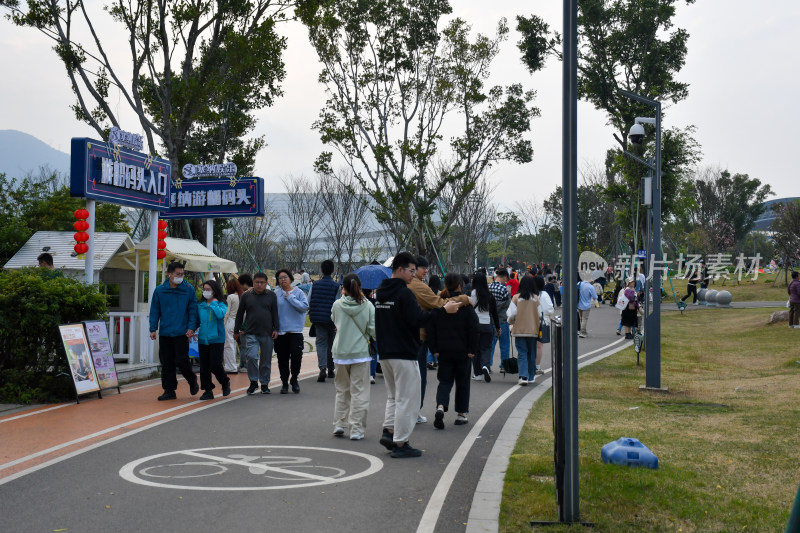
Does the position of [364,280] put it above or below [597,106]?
below

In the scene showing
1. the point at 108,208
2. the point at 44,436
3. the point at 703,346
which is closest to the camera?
the point at 44,436

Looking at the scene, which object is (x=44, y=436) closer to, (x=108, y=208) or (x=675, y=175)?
(x=108, y=208)

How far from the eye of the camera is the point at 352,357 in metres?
9.20

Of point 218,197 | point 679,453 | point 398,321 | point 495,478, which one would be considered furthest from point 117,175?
point 679,453

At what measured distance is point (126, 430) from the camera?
376 inches

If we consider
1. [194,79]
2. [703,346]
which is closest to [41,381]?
[194,79]

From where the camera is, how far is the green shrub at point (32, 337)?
11.5m

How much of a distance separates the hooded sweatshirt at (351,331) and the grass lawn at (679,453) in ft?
6.61

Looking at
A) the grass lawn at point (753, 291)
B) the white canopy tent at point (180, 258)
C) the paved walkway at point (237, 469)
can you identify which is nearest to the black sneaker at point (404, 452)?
the paved walkway at point (237, 469)

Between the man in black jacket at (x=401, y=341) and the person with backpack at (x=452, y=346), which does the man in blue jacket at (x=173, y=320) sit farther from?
the man in black jacket at (x=401, y=341)

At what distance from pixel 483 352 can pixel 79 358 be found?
659 cm

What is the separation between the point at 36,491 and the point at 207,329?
5.43m

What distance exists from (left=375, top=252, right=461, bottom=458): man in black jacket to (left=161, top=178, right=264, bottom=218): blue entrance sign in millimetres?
14679

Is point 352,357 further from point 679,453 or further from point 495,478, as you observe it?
point 679,453
